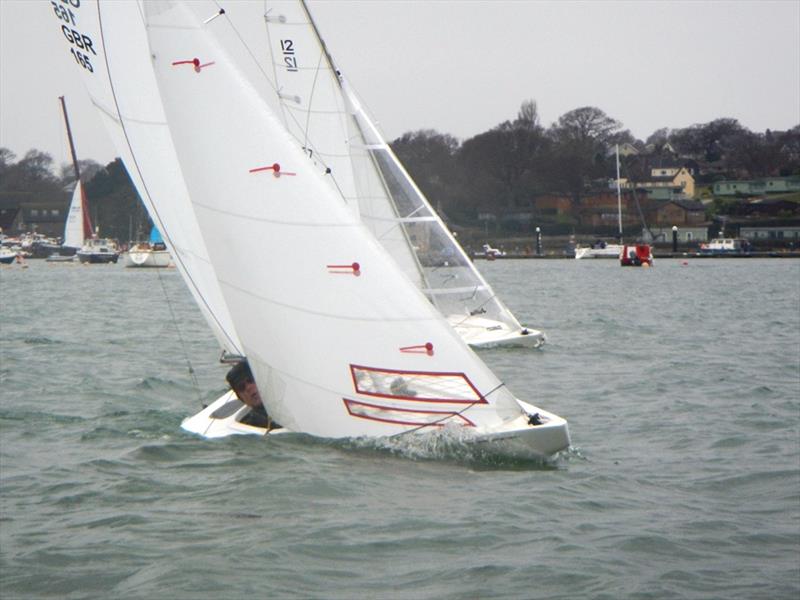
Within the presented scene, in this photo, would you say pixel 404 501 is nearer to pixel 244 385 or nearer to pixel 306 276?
pixel 306 276

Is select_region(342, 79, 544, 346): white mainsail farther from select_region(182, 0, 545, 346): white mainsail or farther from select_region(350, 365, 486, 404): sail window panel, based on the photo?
select_region(350, 365, 486, 404): sail window panel

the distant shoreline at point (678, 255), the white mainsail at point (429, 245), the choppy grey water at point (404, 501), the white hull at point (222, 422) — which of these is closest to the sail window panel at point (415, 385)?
the choppy grey water at point (404, 501)

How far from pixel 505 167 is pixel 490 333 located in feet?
292

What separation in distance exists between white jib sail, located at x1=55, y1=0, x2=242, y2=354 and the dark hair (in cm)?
28

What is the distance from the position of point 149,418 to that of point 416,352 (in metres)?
3.67

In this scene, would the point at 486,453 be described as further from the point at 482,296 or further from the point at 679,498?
the point at 482,296

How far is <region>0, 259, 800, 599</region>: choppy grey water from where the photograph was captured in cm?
651

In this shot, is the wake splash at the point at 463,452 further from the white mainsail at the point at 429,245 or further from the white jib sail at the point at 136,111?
the white mainsail at the point at 429,245

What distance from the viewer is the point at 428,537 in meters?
7.21

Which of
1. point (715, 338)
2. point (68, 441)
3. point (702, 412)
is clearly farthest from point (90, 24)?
point (715, 338)

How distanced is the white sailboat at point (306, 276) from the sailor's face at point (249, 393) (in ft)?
2.26

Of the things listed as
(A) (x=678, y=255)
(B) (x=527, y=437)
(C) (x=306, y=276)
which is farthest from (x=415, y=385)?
(A) (x=678, y=255)

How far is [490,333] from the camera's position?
18.6 metres

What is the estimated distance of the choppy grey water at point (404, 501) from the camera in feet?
21.4
